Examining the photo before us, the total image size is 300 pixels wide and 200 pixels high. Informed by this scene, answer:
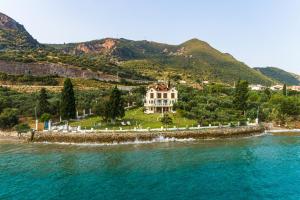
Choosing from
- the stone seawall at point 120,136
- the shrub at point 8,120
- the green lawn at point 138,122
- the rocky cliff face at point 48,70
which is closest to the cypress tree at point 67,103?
the green lawn at point 138,122

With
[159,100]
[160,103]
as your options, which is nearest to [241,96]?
[160,103]

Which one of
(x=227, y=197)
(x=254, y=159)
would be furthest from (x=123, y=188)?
(x=254, y=159)

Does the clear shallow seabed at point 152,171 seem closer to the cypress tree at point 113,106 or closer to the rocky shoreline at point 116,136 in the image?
the rocky shoreline at point 116,136

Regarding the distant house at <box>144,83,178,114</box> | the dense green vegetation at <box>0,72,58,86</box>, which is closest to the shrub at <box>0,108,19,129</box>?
the distant house at <box>144,83,178,114</box>

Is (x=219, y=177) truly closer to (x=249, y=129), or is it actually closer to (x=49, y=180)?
(x=49, y=180)

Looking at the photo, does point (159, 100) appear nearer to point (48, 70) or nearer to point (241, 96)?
point (241, 96)

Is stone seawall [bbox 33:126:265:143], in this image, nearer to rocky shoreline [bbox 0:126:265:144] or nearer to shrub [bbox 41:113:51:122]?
rocky shoreline [bbox 0:126:265:144]
